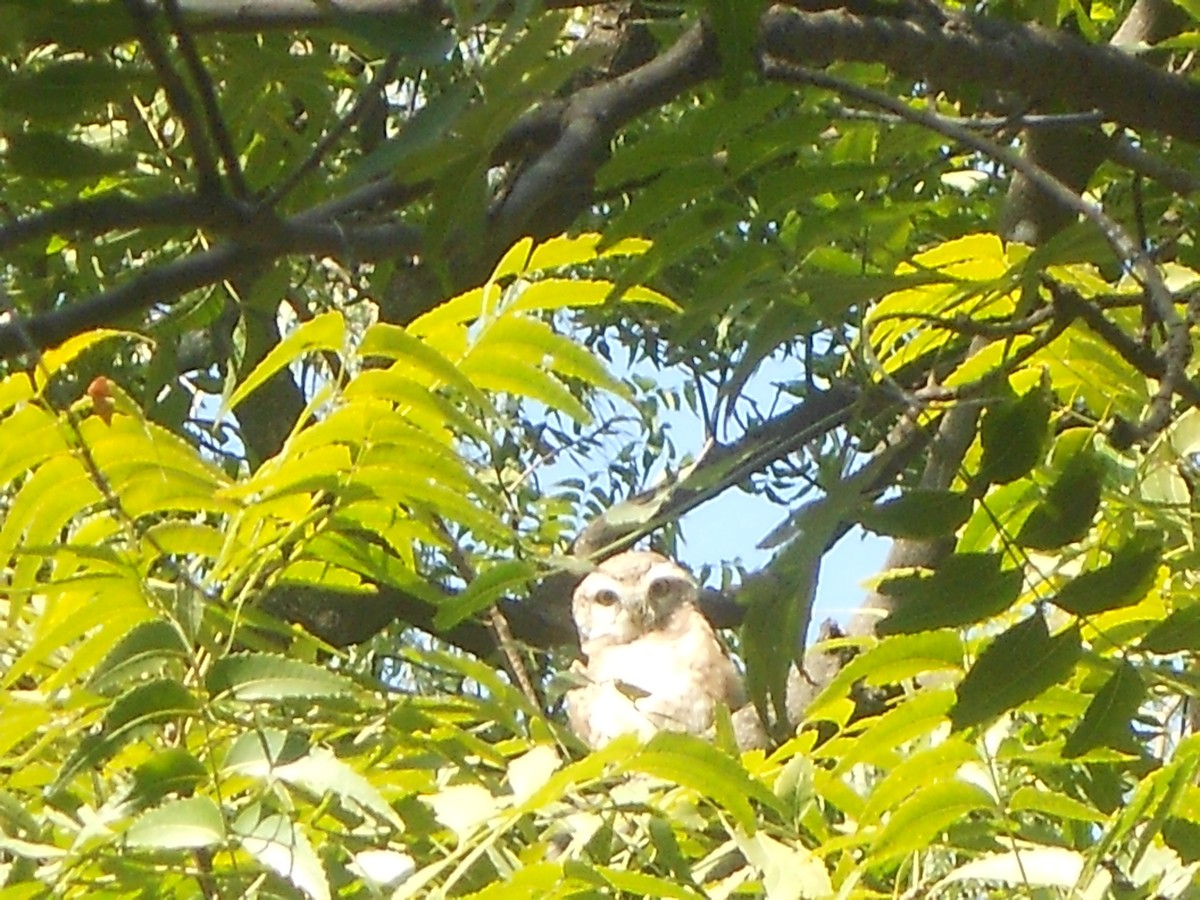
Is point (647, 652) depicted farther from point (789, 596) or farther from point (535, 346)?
point (789, 596)

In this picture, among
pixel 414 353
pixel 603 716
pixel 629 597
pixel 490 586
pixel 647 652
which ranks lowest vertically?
pixel 490 586

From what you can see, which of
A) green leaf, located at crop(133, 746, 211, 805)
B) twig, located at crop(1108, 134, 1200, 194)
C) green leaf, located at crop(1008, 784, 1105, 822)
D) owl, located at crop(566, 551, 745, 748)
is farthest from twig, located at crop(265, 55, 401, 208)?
owl, located at crop(566, 551, 745, 748)

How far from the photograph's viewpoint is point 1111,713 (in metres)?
0.95

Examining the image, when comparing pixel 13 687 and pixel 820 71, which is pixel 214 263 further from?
pixel 13 687

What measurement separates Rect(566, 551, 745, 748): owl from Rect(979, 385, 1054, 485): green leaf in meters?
1.91

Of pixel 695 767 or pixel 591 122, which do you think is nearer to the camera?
pixel 591 122

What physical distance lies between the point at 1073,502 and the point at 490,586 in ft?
1.25

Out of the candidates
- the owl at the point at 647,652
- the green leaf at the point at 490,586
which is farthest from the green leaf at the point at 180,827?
the owl at the point at 647,652

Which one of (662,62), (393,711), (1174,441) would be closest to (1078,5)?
(1174,441)

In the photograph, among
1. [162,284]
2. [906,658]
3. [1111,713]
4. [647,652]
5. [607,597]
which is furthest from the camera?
[607,597]

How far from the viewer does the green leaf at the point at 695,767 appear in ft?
3.57

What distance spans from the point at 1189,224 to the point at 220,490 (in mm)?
762

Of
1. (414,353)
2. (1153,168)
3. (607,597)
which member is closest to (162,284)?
(414,353)

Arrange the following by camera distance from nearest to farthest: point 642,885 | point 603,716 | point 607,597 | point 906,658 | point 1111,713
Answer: point 1111,713 < point 642,885 < point 906,658 < point 603,716 < point 607,597
